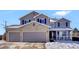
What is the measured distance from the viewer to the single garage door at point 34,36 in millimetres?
5176

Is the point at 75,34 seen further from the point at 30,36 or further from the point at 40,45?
the point at 30,36

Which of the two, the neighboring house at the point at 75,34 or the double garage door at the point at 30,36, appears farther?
the double garage door at the point at 30,36

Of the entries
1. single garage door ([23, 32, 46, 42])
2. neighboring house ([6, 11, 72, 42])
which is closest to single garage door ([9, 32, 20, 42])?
neighboring house ([6, 11, 72, 42])

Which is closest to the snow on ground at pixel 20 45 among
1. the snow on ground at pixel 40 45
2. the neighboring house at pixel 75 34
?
the snow on ground at pixel 40 45

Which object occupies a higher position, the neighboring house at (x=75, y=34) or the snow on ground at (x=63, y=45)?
the neighboring house at (x=75, y=34)

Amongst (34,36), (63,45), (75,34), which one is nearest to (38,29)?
(34,36)

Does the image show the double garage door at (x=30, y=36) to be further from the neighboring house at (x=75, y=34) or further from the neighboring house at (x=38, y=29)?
the neighboring house at (x=75, y=34)

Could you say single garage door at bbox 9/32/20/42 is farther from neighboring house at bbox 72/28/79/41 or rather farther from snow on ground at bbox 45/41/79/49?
neighboring house at bbox 72/28/79/41

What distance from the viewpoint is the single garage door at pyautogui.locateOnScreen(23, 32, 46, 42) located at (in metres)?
5.18

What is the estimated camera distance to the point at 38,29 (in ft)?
17.0
